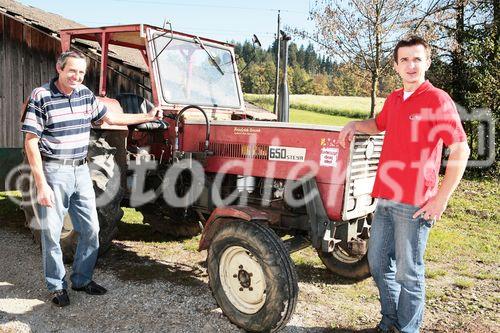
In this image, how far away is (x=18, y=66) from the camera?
8938 mm

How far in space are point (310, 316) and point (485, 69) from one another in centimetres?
1215

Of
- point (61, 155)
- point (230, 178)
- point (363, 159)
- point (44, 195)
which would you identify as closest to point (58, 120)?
point (61, 155)

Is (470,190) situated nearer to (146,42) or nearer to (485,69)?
(485,69)

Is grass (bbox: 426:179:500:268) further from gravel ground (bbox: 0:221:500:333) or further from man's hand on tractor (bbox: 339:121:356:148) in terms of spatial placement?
man's hand on tractor (bbox: 339:121:356:148)

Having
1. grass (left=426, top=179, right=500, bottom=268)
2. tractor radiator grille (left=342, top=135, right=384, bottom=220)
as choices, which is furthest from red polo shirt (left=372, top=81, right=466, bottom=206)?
grass (left=426, top=179, right=500, bottom=268)

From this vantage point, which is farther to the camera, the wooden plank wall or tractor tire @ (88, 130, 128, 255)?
the wooden plank wall

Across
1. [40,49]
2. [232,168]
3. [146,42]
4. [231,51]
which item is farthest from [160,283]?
[40,49]

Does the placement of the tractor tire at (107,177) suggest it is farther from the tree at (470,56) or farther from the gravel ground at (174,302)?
the tree at (470,56)

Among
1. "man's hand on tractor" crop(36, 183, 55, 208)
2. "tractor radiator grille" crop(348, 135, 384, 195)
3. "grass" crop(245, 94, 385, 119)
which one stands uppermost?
"grass" crop(245, 94, 385, 119)

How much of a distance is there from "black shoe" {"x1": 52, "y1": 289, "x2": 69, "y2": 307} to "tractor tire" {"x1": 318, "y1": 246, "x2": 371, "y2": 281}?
2.35 metres

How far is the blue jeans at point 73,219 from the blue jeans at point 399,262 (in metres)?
2.18

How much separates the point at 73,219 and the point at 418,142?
264 cm

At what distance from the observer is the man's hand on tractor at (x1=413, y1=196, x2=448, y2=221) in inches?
101

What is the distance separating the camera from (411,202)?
269cm
